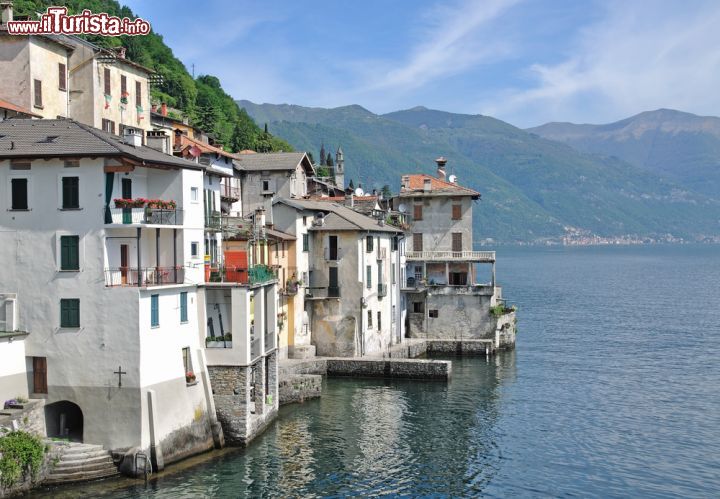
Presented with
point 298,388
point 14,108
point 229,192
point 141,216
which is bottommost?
point 298,388

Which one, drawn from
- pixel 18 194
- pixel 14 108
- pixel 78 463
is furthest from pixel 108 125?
pixel 78 463

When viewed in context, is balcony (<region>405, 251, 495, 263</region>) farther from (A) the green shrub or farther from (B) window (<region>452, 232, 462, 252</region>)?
(A) the green shrub

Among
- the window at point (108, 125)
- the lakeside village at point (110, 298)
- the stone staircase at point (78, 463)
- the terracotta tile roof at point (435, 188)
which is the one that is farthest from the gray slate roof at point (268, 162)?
the stone staircase at point (78, 463)

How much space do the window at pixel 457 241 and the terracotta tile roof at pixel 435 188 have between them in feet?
14.1

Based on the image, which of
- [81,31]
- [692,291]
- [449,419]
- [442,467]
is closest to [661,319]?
[692,291]

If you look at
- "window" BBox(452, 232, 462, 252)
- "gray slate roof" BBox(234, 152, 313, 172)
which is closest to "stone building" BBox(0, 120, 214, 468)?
"gray slate roof" BBox(234, 152, 313, 172)

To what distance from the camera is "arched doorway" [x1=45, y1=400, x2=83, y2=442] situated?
36.5 metres

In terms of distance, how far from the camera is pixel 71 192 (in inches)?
1438

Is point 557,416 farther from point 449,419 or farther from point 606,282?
point 606,282

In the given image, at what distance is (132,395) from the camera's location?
116ft

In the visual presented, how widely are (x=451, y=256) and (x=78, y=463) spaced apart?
179 ft

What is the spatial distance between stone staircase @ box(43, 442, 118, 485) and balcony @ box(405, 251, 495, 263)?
51.8 m

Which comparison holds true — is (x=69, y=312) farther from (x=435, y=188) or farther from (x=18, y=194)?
(x=435, y=188)

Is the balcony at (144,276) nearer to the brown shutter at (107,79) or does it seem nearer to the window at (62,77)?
the window at (62,77)
